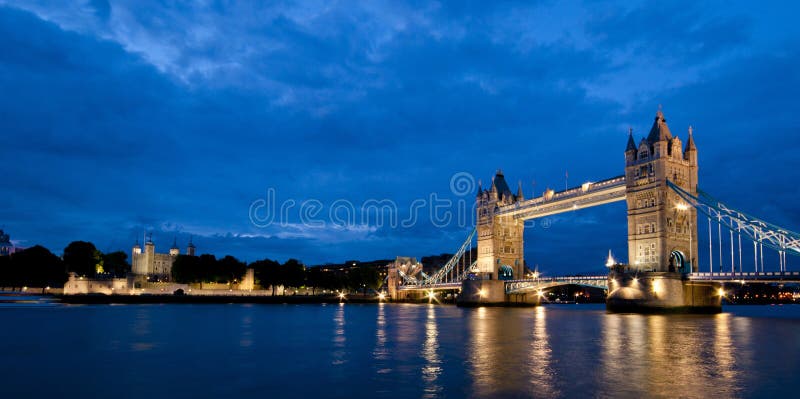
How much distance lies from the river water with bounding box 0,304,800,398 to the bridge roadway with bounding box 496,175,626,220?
82.4ft

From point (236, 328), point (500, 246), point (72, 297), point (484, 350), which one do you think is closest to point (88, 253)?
point (72, 297)

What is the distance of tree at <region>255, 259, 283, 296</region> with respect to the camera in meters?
93.7

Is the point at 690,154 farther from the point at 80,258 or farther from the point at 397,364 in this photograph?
the point at 80,258

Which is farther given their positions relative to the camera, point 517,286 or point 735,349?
point 517,286

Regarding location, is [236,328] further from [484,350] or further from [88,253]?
[88,253]

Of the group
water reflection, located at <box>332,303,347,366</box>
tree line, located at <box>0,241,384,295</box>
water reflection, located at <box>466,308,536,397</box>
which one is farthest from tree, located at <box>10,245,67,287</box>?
water reflection, located at <box>466,308,536,397</box>

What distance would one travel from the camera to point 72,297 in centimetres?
7400

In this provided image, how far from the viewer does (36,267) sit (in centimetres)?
7669

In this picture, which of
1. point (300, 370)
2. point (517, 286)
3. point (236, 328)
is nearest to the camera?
point (300, 370)

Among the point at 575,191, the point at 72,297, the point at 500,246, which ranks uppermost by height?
the point at 575,191

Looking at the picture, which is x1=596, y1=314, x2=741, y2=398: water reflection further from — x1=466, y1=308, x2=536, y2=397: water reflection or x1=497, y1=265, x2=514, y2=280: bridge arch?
x1=497, y1=265, x2=514, y2=280: bridge arch

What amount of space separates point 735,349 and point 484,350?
8888mm

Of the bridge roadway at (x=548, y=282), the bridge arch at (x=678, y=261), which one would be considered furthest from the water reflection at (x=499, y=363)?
the bridge roadway at (x=548, y=282)

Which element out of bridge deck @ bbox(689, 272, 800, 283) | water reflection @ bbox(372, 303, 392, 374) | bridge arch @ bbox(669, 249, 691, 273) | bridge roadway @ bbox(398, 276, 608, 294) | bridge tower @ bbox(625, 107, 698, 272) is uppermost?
bridge tower @ bbox(625, 107, 698, 272)
